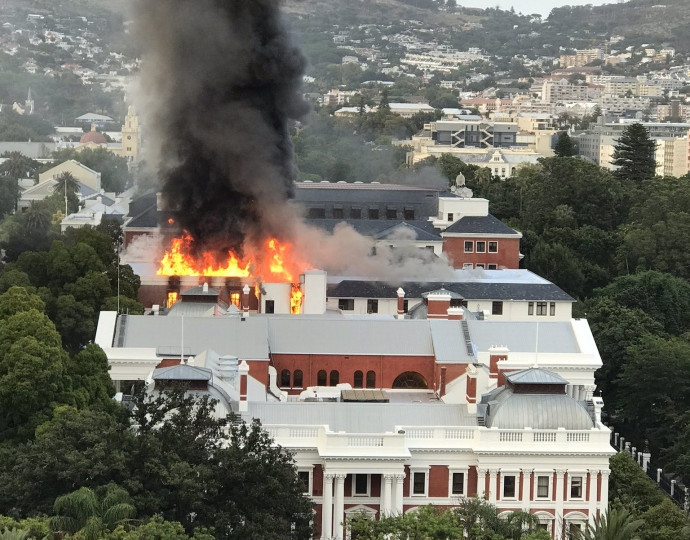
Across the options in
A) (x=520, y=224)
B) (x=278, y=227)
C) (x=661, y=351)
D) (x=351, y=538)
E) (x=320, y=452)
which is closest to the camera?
(x=351, y=538)

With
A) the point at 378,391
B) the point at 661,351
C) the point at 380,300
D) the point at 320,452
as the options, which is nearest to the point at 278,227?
the point at 380,300

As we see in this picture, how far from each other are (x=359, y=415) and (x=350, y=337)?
16722mm

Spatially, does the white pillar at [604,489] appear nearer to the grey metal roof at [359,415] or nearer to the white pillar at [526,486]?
the white pillar at [526,486]

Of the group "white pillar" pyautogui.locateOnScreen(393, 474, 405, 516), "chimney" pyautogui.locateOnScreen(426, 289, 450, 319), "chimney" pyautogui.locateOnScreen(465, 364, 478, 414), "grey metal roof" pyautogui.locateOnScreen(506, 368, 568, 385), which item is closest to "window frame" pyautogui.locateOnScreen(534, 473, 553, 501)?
"grey metal roof" pyautogui.locateOnScreen(506, 368, 568, 385)

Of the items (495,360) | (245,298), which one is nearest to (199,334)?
(245,298)

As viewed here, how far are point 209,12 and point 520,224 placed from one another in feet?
183

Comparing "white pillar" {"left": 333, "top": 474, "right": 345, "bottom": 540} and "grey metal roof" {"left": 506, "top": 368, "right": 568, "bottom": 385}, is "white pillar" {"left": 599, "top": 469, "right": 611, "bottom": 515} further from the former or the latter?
"white pillar" {"left": 333, "top": 474, "right": 345, "bottom": 540}

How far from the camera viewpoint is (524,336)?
9294 centimetres

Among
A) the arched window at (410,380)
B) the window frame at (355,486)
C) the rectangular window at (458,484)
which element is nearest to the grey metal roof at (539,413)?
the rectangular window at (458,484)

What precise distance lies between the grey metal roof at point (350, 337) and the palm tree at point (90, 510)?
2810 cm

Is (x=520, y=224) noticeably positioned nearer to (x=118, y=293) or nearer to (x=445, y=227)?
(x=445, y=227)

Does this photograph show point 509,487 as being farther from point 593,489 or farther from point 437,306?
point 437,306

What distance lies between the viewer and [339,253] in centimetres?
12044

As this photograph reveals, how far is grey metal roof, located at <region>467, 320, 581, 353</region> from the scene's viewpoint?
91500 millimetres
